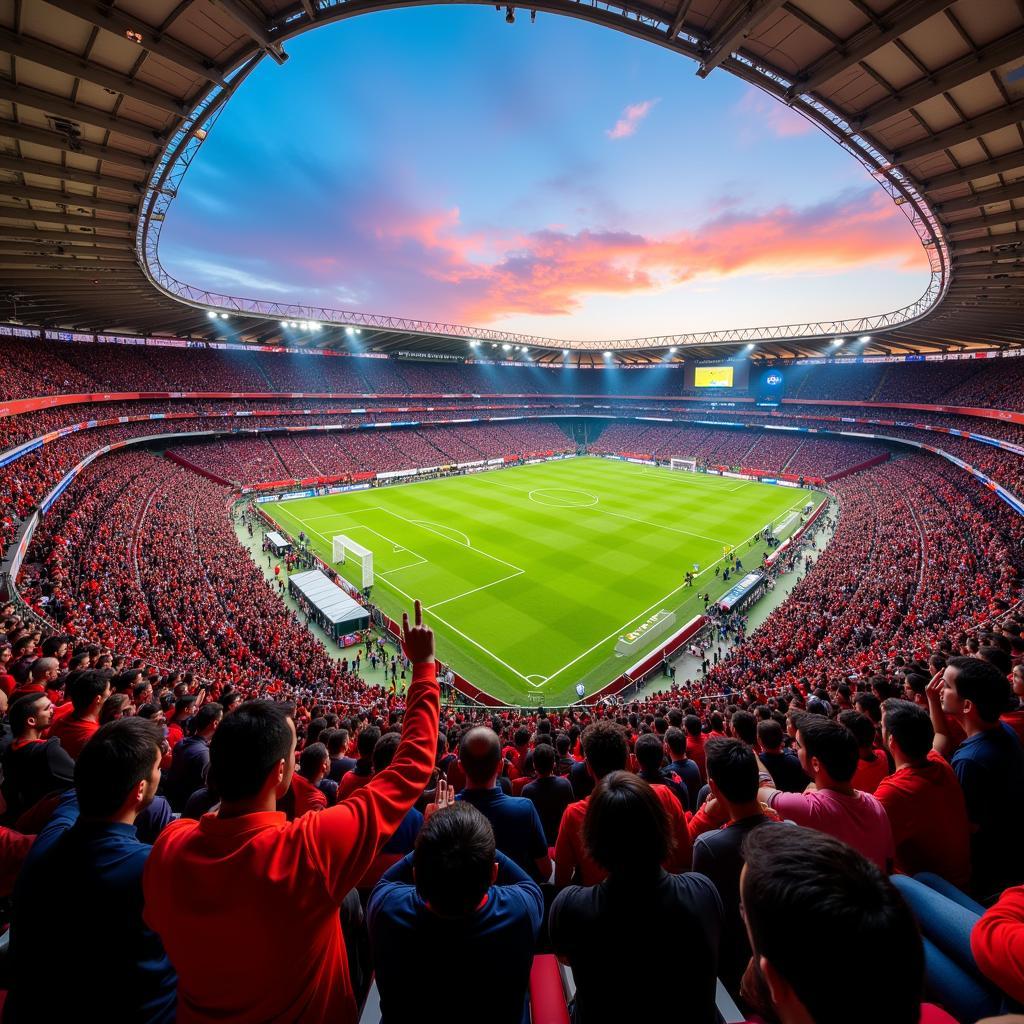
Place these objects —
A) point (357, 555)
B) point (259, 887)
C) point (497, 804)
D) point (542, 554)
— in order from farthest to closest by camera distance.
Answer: point (542, 554) → point (357, 555) → point (497, 804) → point (259, 887)

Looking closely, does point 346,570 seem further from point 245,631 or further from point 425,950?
point 425,950

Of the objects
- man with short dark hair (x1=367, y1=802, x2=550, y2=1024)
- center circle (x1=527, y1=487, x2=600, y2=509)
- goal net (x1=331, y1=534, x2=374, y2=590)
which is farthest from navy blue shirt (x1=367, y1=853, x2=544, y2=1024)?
center circle (x1=527, y1=487, x2=600, y2=509)

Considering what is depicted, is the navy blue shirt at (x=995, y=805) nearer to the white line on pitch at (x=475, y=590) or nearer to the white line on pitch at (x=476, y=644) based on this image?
the white line on pitch at (x=476, y=644)

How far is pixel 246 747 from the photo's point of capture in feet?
7.09

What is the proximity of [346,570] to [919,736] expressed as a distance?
2775cm

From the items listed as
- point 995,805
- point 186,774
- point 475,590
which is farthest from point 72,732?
point 475,590

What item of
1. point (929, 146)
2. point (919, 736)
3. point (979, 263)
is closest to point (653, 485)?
point (979, 263)

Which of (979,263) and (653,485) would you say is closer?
(979,263)

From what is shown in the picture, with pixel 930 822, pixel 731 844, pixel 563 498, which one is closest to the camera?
pixel 731 844

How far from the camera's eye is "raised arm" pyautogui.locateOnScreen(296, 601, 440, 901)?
6.45 feet

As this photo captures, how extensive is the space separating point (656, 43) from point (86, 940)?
575 inches

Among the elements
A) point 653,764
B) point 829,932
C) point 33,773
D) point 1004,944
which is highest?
point 829,932

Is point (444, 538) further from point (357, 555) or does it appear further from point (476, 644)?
point (476, 644)

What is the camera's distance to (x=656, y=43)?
991cm
